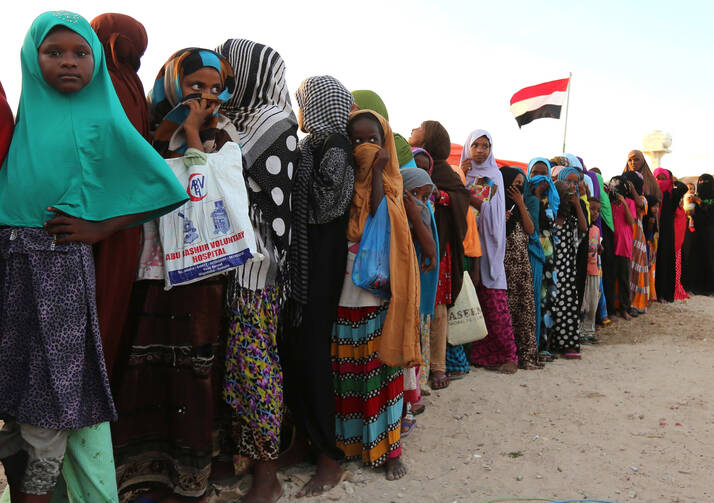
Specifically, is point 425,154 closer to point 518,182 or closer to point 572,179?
point 518,182

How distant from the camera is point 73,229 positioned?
198 cm

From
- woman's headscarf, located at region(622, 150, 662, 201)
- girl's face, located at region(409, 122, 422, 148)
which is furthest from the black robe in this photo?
girl's face, located at region(409, 122, 422, 148)

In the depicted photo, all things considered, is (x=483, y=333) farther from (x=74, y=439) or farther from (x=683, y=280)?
(x=683, y=280)

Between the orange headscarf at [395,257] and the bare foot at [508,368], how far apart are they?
2.63 metres

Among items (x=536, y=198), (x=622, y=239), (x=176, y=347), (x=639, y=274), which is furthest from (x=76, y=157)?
(x=639, y=274)

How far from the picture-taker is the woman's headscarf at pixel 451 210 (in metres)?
4.65

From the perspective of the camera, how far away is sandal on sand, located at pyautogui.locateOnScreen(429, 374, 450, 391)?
15.8ft

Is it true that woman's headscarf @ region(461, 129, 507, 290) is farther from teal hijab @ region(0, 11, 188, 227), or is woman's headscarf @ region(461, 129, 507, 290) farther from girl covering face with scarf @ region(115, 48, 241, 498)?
teal hijab @ region(0, 11, 188, 227)

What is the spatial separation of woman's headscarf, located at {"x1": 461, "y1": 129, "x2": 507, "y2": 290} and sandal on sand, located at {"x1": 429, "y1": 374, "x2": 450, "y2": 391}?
104 cm

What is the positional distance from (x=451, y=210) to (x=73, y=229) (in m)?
3.23

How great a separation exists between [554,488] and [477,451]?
0.59 metres

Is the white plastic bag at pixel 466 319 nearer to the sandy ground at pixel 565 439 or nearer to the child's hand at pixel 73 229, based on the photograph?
the sandy ground at pixel 565 439

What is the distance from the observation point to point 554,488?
3027 mm

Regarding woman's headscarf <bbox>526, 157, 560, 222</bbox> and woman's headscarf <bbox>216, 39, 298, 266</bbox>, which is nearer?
woman's headscarf <bbox>216, 39, 298, 266</bbox>
